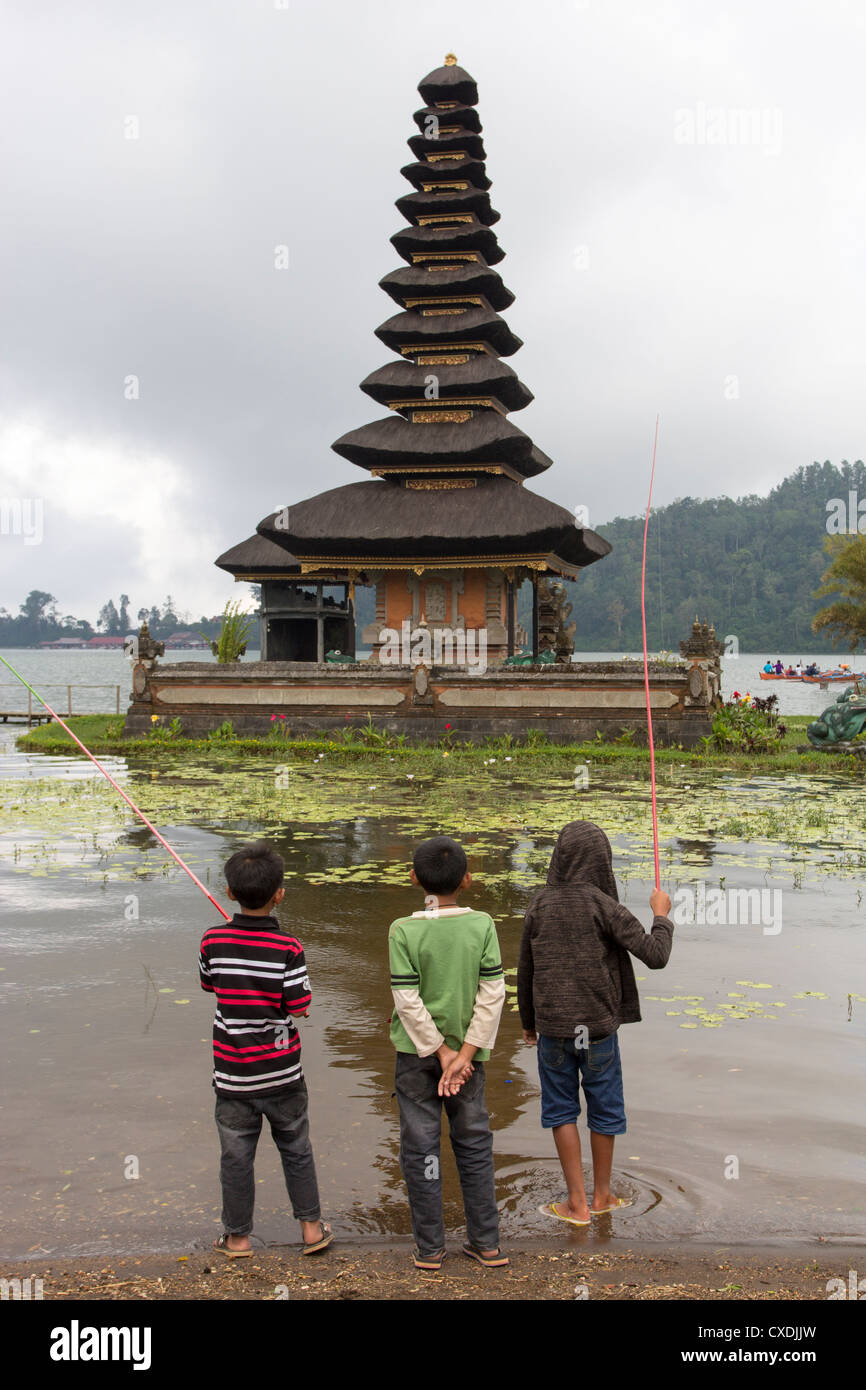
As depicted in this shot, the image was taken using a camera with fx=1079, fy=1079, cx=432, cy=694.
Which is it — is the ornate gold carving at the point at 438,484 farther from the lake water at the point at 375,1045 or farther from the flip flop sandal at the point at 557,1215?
the flip flop sandal at the point at 557,1215

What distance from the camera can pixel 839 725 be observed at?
20.5 meters

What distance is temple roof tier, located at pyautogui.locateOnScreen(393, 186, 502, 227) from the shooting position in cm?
2995

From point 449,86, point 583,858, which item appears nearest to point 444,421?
point 449,86

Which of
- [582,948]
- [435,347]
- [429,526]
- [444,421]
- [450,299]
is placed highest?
[450,299]

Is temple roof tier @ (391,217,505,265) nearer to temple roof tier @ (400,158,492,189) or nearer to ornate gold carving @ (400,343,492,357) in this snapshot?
temple roof tier @ (400,158,492,189)

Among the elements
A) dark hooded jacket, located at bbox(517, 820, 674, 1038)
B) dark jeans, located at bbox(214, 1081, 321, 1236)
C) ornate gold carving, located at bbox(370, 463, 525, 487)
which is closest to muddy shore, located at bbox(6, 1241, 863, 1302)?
dark jeans, located at bbox(214, 1081, 321, 1236)

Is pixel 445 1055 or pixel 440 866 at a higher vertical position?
pixel 440 866

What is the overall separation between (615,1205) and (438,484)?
25232 millimetres

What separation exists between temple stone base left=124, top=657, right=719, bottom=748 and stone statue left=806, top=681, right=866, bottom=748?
2.03 metres

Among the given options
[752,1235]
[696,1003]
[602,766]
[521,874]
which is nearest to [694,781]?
[602,766]

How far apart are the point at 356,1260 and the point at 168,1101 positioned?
64.4 inches

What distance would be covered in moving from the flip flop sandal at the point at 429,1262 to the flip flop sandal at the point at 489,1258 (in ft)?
0.32

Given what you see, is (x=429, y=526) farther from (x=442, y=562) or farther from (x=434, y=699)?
(x=434, y=699)

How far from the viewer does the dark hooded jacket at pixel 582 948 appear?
3830 millimetres
